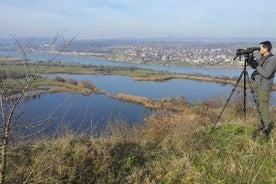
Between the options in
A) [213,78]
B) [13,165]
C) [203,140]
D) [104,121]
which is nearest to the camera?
[13,165]

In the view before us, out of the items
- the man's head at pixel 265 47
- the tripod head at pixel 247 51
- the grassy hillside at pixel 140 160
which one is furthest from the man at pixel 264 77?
the grassy hillside at pixel 140 160

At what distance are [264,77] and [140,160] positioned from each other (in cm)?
241

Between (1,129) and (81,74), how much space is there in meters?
57.9

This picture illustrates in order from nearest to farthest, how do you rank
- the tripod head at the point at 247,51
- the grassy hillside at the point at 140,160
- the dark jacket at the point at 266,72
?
the grassy hillside at the point at 140,160 → the dark jacket at the point at 266,72 → the tripod head at the point at 247,51

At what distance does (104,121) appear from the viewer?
7234 mm

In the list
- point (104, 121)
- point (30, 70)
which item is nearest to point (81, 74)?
point (104, 121)

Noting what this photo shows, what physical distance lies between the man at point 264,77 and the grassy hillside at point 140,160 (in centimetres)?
28

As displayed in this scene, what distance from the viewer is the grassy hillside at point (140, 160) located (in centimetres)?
385

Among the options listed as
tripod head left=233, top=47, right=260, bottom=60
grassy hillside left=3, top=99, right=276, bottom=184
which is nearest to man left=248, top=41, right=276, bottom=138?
tripod head left=233, top=47, right=260, bottom=60

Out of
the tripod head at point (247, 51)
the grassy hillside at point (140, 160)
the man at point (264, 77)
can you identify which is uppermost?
the tripod head at point (247, 51)

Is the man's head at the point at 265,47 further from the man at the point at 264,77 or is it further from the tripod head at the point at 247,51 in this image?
the tripod head at the point at 247,51

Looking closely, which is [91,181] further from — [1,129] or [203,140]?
[203,140]

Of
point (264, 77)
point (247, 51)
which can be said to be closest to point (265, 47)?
point (247, 51)

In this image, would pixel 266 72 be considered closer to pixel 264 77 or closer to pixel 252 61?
pixel 264 77
